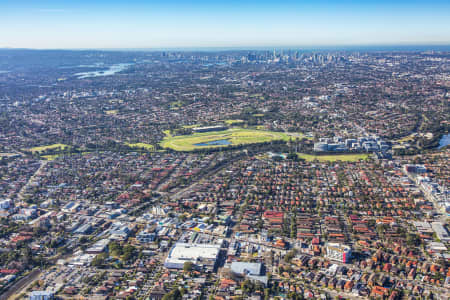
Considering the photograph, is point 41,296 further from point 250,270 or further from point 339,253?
point 339,253

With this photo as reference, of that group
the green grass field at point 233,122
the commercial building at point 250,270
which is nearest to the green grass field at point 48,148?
the green grass field at point 233,122

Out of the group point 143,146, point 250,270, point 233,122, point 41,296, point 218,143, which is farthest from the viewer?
point 233,122

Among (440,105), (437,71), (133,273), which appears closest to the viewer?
(133,273)

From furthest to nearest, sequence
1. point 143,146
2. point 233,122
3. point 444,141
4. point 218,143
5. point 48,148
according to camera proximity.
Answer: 1. point 233,122
2. point 218,143
3. point 48,148
4. point 143,146
5. point 444,141

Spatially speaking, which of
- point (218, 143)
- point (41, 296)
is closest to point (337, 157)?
point (218, 143)

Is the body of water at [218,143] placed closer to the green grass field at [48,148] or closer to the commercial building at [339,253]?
the green grass field at [48,148]

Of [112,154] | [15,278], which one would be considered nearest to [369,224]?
[15,278]

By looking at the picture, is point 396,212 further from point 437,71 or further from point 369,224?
point 437,71

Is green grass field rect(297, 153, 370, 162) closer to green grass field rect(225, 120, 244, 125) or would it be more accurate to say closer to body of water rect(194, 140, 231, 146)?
body of water rect(194, 140, 231, 146)
